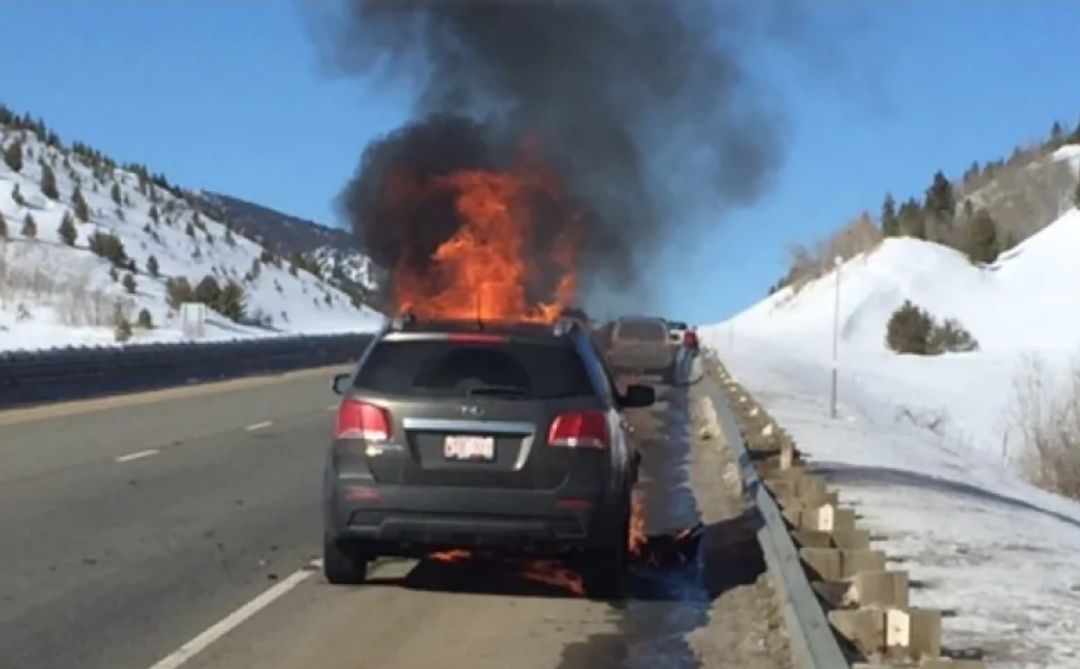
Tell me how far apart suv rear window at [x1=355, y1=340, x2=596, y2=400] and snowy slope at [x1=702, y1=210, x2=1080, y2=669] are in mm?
2479

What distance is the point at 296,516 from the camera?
1498cm

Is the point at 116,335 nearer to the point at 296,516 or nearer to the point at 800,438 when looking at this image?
the point at 800,438

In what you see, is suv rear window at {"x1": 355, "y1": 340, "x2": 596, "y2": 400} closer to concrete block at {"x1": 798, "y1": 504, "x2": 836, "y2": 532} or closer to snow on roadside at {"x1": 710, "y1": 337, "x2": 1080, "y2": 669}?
concrete block at {"x1": 798, "y1": 504, "x2": 836, "y2": 532}

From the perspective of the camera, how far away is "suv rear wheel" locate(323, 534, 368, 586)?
11133mm

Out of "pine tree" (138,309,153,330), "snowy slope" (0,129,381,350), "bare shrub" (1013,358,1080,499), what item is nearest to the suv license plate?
"bare shrub" (1013,358,1080,499)

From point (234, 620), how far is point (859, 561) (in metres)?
3.36

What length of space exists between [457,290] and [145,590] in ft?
36.7

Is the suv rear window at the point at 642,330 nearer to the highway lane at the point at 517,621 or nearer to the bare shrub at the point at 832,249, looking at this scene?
the highway lane at the point at 517,621

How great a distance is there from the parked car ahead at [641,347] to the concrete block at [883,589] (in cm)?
2556

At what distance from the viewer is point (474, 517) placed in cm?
1071

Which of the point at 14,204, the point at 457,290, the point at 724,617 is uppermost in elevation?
the point at 14,204

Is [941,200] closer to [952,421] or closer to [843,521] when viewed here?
[952,421]

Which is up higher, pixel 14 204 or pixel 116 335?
pixel 14 204

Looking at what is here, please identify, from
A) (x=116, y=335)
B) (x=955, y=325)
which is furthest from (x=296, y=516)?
(x=955, y=325)
